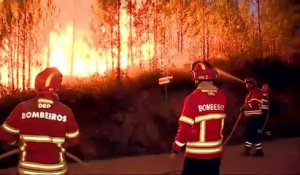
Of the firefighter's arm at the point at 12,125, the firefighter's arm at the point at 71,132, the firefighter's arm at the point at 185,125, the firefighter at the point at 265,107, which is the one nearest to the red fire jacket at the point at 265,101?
the firefighter at the point at 265,107

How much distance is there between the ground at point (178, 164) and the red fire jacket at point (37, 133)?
3721 mm

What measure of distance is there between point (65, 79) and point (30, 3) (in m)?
1.28

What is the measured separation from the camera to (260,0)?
9.27m

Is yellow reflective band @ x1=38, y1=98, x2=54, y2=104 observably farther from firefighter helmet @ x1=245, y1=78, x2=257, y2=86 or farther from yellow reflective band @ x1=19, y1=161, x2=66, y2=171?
firefighter helmet @ x1=245, y1=78, x2=257, y2=86

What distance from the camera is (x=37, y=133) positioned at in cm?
397

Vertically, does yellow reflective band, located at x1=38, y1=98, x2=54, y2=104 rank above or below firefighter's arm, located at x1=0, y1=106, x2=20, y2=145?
above

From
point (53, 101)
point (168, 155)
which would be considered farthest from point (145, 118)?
point (53, 101)

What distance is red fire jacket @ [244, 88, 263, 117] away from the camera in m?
8.98

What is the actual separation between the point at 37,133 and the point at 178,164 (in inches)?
181

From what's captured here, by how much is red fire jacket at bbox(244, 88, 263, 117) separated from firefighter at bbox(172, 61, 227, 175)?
14.2 feet

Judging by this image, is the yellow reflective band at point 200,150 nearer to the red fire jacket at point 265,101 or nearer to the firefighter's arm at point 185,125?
the firefighter's arm at point 185,125

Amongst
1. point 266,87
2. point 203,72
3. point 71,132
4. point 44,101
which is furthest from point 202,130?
point 266,87

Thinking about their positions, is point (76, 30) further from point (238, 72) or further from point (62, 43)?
point (238, 72)

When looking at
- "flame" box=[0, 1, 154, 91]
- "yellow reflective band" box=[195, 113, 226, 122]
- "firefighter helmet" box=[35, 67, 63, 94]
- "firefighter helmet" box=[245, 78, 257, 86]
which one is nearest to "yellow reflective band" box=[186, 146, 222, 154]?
"yellow reflective band" box=[195, 113, 226, 122]
